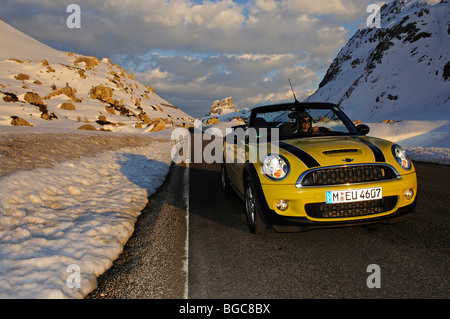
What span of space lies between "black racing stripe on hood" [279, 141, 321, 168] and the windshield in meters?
0.66

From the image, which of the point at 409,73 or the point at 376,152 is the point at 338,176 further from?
the point at 409,73

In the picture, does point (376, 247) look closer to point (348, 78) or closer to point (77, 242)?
point (77, 242)

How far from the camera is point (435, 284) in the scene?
2629 mm

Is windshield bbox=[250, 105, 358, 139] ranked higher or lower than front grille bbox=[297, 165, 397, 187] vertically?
higher

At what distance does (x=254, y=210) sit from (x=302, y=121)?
1845 mm

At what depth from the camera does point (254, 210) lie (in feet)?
12.9

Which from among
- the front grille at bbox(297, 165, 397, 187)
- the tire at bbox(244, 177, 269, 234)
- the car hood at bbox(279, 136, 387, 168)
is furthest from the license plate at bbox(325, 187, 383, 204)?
the tire at bbox(244, 177, 269, 234)

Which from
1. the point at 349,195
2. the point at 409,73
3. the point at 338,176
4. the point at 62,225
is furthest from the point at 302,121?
the point at 409,73

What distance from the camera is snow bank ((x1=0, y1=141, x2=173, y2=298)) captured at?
115 inches

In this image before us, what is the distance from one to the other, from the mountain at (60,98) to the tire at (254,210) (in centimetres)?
1909

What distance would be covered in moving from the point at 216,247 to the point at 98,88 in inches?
2303

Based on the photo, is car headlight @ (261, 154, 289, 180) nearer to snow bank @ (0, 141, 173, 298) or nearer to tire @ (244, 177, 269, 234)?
tire @ (244, 177, 269, 234)

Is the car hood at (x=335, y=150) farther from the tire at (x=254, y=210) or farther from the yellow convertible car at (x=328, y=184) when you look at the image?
the tire at (x=254, y=210)

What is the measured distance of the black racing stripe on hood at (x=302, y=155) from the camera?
3.42m
